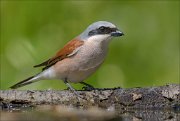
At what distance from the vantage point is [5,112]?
12.9ft

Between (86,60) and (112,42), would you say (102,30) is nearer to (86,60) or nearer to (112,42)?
(86,60)

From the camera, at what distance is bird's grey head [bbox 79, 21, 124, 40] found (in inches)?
189

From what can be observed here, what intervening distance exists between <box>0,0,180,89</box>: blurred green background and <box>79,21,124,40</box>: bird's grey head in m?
1.45

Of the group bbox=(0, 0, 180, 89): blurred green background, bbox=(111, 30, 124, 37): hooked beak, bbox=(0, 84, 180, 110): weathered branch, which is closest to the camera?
bbox=(0, 84, 180, 110): weathered branch

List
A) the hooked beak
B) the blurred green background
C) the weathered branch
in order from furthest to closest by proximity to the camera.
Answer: the blurred green background, the hooked beak, the weathered branch

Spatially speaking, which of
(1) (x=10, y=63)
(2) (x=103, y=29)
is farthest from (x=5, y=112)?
(1) (x=10, y=63)

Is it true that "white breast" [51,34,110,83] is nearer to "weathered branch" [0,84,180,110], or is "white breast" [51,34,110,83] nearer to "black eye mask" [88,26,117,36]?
"black eye mask" [88,26,117,36]

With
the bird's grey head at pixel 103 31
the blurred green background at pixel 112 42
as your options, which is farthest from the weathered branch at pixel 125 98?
the blurred green background at pixel 112 42

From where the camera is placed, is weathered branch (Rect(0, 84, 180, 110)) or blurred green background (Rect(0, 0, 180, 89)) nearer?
weathered branch (Rect(0, 84, 180, 110))

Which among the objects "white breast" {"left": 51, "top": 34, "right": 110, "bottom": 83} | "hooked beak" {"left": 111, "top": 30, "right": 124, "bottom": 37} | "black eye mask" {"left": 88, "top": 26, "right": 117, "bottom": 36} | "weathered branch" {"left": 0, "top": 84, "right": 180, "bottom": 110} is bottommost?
"weathered branch" {"left": 0, "top": 84, "right": 180, "bottom": 110}

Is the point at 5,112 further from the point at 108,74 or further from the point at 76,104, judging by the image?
the point at 108,74

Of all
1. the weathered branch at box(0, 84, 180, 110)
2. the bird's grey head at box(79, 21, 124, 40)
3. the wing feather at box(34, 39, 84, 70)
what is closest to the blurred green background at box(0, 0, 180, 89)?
the wing feather at box(34, 39, 84, 70)

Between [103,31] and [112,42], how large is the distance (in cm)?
176

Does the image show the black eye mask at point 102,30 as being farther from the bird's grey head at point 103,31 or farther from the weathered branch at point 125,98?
the weathered branch at point 125,98
